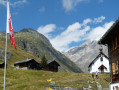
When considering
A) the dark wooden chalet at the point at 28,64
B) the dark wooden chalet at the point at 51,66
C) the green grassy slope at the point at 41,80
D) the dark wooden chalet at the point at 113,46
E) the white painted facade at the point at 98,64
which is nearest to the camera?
the dark wooden chalet at the point at 113,46

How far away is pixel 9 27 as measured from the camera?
26469 millimetres

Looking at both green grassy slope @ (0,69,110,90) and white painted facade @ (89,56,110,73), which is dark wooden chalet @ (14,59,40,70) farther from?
white painted facade @ (89,56,110,73)

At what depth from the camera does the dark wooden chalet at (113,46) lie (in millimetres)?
23625

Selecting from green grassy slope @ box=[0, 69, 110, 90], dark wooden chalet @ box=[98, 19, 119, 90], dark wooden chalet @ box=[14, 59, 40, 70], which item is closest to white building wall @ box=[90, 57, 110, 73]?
green grassy slope @ box=[0, 69, 110, 90]

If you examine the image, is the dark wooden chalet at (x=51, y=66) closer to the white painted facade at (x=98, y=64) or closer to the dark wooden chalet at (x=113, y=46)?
the white painted facade at (x=98, y=64)

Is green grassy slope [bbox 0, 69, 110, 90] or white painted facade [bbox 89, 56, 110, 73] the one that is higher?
white painted facade [bbox 89, 56, 110, 73]

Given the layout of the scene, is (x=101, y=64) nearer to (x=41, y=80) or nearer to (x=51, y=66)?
(x=41, y=80)

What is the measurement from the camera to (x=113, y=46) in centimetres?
2556

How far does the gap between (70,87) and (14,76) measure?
1123 inches

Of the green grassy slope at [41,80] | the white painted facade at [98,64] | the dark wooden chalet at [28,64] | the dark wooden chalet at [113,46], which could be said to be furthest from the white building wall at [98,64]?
the dark wooden chalet at [113,46]

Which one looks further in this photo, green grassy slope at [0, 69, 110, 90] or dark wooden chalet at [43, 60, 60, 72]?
dark wooden chalet at [43, 60, 60, 72]

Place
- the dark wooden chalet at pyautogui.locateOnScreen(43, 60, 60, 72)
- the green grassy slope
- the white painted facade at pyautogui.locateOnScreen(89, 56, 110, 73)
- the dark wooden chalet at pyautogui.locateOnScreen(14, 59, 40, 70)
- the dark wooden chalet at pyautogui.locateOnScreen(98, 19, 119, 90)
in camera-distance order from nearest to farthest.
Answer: the dark wooden chalet at pyautogui.locateOnScreen(98, 19, 119, 90) → the green grassy slope → the white painted facade at pyautogui.locateOnScreen(89, 56, 110, 73) → the dark wooden chalet at pyautogui.locateOnScreen(14, 59, 40, 70) → the dark wooden chalet at pyautogui.locateOnScreen(43, 60, 60, 72)

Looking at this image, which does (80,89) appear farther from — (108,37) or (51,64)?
(51,64)

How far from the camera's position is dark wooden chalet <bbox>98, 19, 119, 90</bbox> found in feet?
77.5
